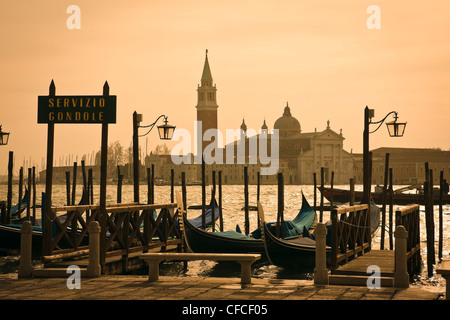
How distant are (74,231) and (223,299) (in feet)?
16.5

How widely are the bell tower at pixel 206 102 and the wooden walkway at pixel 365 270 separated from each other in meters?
113

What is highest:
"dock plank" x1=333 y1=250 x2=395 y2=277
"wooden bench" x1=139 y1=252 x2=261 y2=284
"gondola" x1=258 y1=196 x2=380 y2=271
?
"wooden bench" x1=139 y1=252 x2=261 y2=284

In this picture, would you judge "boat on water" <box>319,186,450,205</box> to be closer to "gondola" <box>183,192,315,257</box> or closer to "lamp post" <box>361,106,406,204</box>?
"gondola" <box>183,192,315,257</box>

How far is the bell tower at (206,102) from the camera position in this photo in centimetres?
12669

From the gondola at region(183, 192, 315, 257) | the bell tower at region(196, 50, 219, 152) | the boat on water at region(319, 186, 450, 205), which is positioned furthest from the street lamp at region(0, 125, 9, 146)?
the bell tower at region(196, 50, 219, 152)

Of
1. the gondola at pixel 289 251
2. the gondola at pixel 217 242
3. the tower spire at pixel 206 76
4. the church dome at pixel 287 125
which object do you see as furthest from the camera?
the tower spire at pixel 206 76

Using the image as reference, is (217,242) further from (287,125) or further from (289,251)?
(287,125)

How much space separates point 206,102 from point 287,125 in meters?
15.4

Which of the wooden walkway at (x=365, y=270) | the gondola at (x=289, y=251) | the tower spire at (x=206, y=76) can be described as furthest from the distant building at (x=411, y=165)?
the wooden walkway at (x=365, y=270)

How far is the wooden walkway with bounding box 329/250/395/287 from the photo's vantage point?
26.7 feet

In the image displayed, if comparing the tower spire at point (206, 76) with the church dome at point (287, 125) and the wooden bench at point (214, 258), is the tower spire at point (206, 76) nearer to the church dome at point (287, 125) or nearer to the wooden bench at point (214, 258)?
the church dome at point (287, 125)

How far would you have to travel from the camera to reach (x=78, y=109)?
30.3ft

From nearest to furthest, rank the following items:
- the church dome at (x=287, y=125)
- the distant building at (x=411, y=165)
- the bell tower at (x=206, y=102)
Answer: the distant building at (x=411, y=165)
the bell tower at (x=206, y=102)
the church dome at (x=287, y=125)

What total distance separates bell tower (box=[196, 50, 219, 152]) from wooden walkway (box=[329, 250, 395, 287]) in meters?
113
